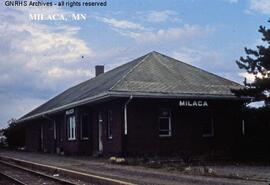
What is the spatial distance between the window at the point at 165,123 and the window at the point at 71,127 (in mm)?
6891

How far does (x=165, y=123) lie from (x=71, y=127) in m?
7.78

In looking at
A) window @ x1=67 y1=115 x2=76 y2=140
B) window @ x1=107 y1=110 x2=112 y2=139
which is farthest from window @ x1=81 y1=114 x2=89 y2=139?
window @ x1=107 y1=110 x2=112 y2=139

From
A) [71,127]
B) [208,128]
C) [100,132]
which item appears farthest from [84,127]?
[208,128]

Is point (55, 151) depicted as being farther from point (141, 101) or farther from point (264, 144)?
point (264, 144)

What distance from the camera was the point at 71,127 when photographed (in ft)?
109

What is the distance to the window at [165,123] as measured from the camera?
2744cm

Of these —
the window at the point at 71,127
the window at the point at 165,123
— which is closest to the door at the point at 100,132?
the window at the point at 71,127

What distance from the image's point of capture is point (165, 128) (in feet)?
90.6

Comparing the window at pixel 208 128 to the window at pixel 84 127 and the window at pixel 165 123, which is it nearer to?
the window at pixel 165 123

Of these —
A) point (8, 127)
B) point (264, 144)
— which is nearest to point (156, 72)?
point (264, 144)

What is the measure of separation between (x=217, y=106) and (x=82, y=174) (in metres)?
12.3

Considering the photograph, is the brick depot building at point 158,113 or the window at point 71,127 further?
the window at point 71,127

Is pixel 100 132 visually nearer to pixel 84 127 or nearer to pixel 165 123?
pixel 84 127

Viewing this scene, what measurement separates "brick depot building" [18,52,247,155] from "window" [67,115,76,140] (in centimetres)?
42
